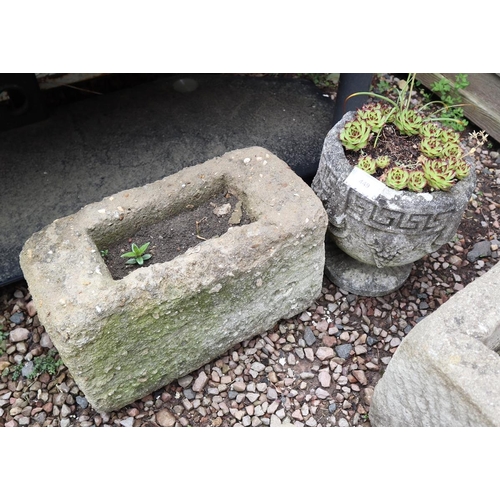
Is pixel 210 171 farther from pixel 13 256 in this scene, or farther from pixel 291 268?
pixel 13 256

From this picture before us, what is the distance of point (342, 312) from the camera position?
237 centimetres

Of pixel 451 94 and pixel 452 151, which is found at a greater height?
pixel 452 151

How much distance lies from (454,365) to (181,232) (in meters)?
1.11

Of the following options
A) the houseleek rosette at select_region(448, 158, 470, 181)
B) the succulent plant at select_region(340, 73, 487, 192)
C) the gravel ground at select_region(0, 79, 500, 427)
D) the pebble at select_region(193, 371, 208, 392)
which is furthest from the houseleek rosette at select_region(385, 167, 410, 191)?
the pebble at select_region(193, 371, 208, 392)

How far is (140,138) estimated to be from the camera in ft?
9.71

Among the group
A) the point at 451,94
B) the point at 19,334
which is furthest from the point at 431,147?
the point at 19,334

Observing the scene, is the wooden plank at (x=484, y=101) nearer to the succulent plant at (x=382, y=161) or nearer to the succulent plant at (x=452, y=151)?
the succulent plant at (x=452, y=151)

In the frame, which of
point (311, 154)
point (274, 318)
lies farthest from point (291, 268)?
point (311, 154)

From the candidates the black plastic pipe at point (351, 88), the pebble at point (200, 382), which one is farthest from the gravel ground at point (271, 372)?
the black plastic pipe at point (351, 88)

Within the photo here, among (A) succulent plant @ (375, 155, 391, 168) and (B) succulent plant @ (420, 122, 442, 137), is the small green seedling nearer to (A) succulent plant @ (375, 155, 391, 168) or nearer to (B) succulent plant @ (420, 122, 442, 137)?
(A) succulent plant @ (375, 155, 391, 168)

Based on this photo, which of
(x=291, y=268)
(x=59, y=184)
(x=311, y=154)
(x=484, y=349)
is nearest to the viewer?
(x=484, y=349)

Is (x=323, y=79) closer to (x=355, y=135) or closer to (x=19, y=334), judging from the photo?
(x=355, y=135)

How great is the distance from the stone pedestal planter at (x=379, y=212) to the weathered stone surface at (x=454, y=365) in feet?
1.01

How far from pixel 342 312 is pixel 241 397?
1.98ft
